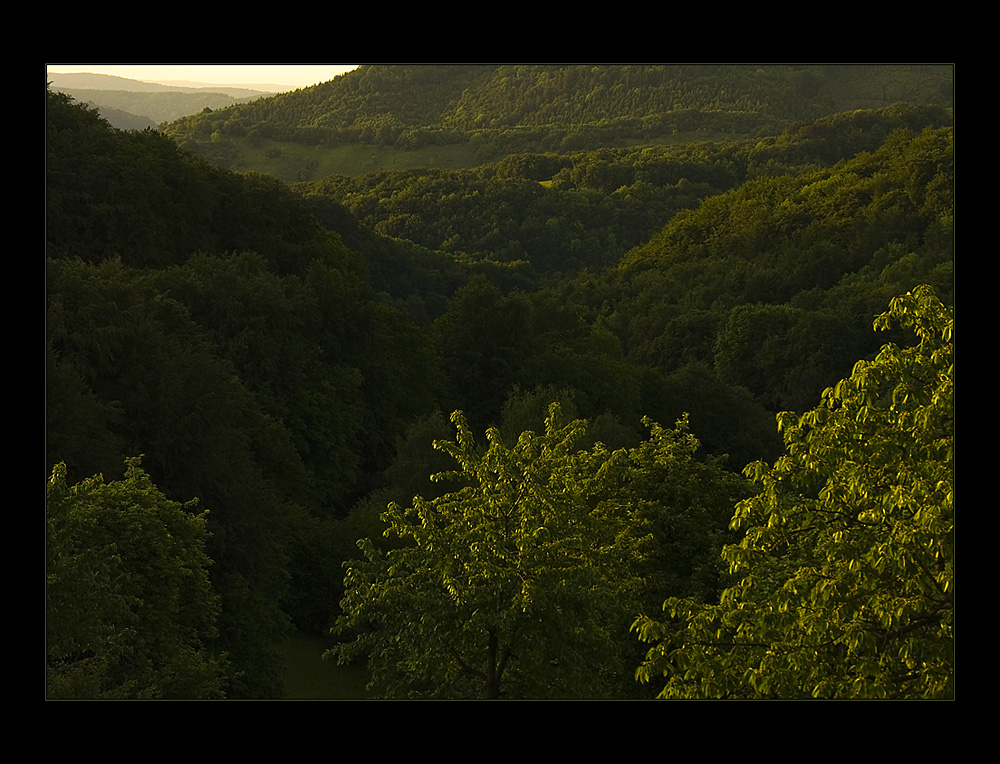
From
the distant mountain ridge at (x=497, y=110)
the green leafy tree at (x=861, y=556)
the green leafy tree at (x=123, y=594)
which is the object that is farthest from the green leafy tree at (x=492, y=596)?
the distant mountain ridge at (x=497, y=110)

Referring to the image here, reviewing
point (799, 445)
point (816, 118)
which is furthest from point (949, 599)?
point (816, 118)

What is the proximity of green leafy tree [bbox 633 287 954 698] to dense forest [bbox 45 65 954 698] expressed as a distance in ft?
0.16

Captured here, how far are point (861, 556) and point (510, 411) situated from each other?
1044 inches

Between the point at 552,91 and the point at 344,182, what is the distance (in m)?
40.7

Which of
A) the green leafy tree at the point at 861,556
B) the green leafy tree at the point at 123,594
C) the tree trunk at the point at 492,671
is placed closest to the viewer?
the green leafy tree at the point at 861,556

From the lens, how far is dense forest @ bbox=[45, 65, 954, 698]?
39.6 ft

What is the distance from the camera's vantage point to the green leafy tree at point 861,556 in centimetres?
1148

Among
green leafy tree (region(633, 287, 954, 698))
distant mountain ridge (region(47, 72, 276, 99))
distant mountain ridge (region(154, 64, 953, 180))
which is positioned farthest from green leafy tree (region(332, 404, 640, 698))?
distant mountain ridge (region(154, 64, 953, 180))

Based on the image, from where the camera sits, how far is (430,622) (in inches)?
586

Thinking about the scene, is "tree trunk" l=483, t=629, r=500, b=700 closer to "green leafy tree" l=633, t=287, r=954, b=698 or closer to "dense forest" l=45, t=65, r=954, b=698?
"dense forest" l=45, t=65, r=954, b=698

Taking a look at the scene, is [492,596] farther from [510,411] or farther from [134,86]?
[510,411]

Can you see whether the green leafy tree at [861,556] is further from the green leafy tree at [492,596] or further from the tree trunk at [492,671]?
the tree trunk at [492,671]

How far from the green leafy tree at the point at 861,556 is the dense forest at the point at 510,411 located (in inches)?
1.9
